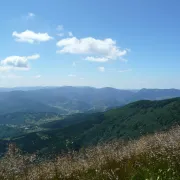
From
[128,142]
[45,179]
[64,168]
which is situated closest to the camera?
[45,179]

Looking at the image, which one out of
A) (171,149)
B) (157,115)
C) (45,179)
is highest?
(171,149)

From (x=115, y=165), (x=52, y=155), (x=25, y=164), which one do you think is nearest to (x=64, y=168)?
(x=52, y=155)

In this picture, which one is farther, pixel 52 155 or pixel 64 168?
pixel 52 155

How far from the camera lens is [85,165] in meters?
9.60

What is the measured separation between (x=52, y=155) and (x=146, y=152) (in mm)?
3150

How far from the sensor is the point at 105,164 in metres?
8.76

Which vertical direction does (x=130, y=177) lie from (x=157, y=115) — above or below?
above

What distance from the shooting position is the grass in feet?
22.3

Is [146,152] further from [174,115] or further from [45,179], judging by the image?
[174,115]

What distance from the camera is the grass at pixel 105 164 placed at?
6785 mm

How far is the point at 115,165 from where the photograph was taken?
848 centimetres

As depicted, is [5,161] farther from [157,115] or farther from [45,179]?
[157,115]

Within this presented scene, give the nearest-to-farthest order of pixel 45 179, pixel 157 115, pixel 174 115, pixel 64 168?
1. pixel 45 179
2. pixel 64 168
3. pixel 174 115
4. pixel 157 115

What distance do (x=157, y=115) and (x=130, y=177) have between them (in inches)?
→ 7229
